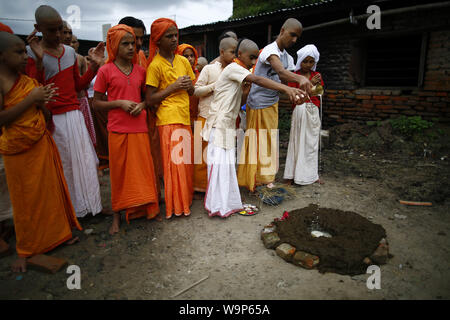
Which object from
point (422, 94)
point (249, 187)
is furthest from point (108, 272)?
point (422, 94)

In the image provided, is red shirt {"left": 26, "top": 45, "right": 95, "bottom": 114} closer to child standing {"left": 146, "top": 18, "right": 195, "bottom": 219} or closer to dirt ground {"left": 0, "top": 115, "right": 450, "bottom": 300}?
child standing {"left": 146, "top": 18, "right": 195, "bottom": 219}

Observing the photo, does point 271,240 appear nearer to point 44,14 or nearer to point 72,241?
point 72,241

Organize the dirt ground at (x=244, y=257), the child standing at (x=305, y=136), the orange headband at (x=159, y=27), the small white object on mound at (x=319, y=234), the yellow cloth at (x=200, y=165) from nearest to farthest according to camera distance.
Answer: the dirt ground at (x=244, y=257), the small white object on mound at (x=319, y=234), the orange headband at (x=159, y=27), the yellow cloth at (x=200, y=165), the child standing at (x=305, y=136)

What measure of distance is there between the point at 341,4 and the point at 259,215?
18.2 ft

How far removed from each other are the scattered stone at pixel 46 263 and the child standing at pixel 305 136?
129 inches

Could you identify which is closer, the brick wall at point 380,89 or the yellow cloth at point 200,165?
the yellow cloth at point 200,165

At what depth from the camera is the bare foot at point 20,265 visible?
8.74 ft

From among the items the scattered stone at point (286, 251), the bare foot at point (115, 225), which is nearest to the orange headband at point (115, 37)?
the bare foot at point (115, 225)

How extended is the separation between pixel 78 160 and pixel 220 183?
1.67 m

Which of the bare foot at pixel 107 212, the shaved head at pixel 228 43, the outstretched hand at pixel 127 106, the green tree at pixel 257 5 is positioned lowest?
the bare foot at pixel 107 212

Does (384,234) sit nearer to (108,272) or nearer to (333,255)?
Result: (333,255)

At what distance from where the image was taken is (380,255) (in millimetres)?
2652

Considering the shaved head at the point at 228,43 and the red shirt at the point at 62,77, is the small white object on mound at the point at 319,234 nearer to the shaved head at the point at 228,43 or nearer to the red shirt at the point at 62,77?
the shaved head at the point at 228,43

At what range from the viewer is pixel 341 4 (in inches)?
260
